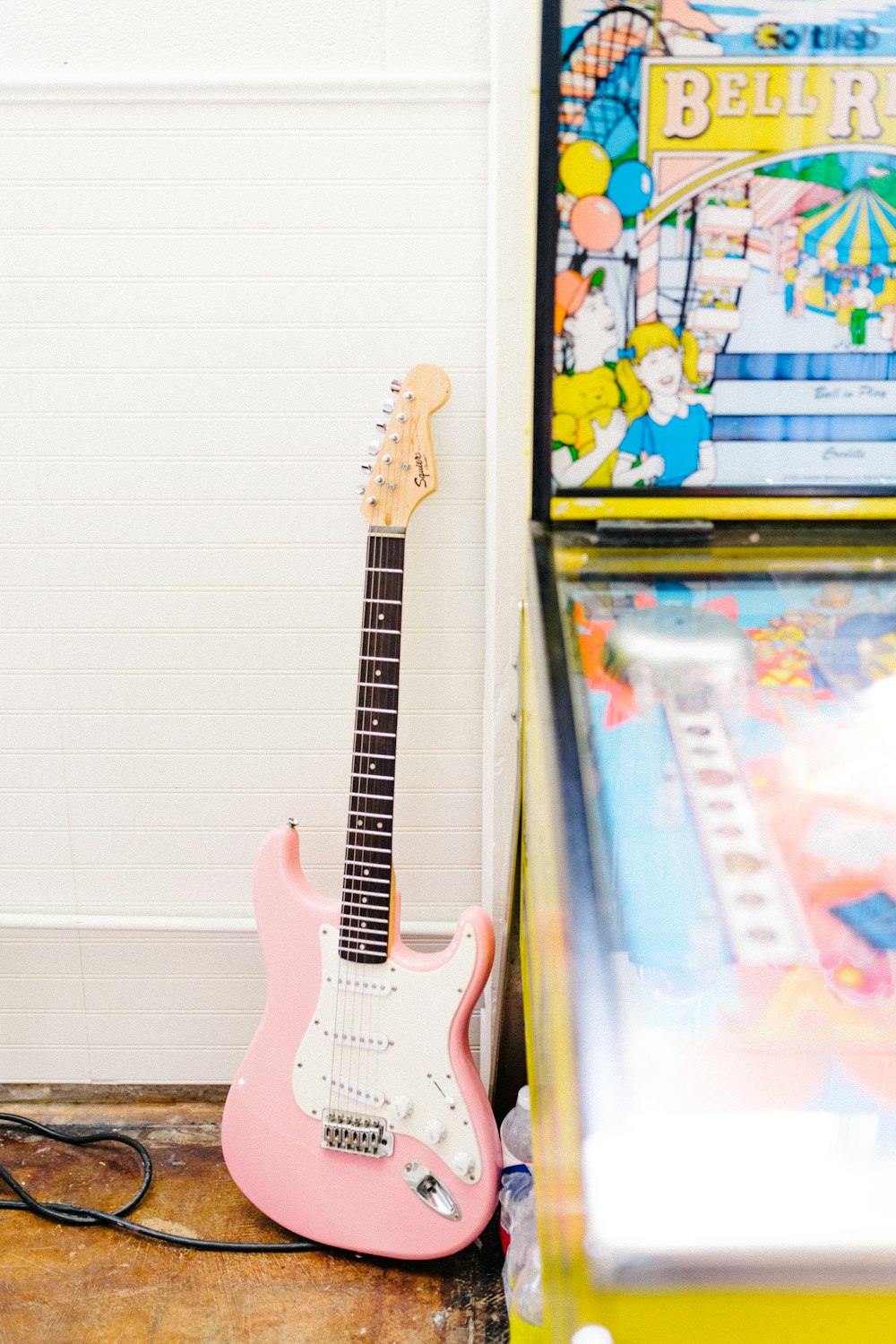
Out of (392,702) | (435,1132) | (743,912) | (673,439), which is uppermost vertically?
(673,439)

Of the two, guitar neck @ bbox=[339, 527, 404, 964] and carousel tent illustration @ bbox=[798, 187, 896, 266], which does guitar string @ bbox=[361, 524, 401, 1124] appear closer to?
guitar neck @ bbox=[339, 527, 404, 964]

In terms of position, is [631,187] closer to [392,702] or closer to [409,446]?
[409,446]

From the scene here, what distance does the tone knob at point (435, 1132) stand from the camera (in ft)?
5.73

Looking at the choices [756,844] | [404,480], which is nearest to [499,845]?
[404,480]

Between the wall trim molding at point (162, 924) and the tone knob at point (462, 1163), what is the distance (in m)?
0.44

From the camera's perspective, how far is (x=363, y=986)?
Answer: 5.86ft

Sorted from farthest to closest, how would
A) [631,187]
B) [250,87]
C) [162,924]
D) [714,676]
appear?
[162,924] → [250,87] → [631,187] → [714,676]

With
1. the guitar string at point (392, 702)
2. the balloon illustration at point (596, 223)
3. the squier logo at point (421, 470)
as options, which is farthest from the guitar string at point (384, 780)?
the balloon illustration at point (596, 223)

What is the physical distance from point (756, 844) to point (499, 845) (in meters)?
1.08

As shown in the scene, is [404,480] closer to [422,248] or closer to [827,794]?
[422,248]

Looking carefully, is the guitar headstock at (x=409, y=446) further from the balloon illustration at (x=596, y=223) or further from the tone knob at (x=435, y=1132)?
the tone knob at (x=435, y=1132)

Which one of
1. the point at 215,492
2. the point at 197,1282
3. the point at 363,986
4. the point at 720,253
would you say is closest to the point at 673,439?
the point at 720,253

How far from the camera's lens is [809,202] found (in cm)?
129

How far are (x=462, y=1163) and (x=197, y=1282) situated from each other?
50cm
